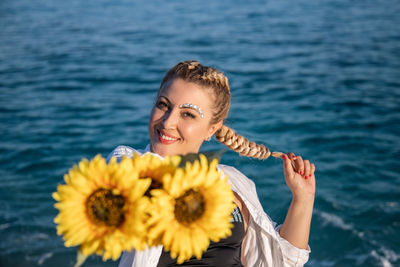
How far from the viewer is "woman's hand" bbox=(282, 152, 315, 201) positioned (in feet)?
6.77

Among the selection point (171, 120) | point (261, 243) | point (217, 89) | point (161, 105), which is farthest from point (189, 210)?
point (261, 243)

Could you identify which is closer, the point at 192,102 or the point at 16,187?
the point at 192,102

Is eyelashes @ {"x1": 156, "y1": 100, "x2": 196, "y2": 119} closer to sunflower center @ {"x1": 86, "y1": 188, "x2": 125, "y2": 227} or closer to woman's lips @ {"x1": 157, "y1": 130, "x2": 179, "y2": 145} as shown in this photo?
woman's lips @ {"x1": 157, "y1": 130, "x2": 179, "y2": 145}

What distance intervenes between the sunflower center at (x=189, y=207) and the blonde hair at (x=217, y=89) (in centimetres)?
113

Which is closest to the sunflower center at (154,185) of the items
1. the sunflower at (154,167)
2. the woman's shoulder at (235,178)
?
the sunflower at (154,167)

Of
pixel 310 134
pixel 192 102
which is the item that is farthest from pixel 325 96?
pixel 192 102

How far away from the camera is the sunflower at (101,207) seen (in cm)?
78

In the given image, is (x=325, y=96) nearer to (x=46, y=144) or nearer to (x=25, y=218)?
(x=46, y=144)

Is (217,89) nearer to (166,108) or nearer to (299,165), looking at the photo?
(166,108)

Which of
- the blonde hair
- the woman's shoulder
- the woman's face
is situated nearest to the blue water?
the woman's shoulder

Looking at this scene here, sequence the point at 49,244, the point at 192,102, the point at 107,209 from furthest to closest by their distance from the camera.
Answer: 1. the point at 49,244
2. the point at 192,102
3. the point at 107,209

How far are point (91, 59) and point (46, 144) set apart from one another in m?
4.31

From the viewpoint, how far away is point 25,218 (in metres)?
4.38

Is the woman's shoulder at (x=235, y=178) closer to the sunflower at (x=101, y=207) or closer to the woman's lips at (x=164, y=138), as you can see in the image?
the woman's lips at (x=164, y=138)
